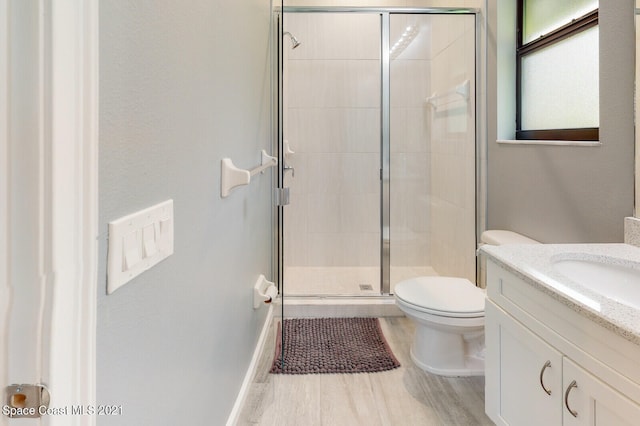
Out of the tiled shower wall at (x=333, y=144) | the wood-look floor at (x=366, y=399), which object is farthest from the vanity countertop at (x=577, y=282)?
the tiled shower wall at (x=333, y=144)

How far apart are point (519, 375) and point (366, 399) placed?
2.69 ft

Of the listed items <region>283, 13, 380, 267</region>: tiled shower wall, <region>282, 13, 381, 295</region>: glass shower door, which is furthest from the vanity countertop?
<region>283, 13, 380, 267</region>: tiled shower wall

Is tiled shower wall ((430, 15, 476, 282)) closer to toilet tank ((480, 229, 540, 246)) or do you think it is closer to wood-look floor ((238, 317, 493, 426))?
toilet tank ((480, 229, 540, 246))

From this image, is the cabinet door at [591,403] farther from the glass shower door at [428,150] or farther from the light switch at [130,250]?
the glass shower door at [428,150]

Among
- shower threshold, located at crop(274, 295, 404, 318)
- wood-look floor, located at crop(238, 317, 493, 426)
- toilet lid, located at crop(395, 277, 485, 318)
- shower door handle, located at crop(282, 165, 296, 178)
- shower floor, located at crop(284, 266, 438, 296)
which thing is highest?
shower door handle, located at crop(282, 165, 296, 178)

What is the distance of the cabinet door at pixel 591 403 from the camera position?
2.79 feet

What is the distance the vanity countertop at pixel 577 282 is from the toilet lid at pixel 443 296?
23.9 inches

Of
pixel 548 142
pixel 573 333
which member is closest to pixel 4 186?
pixel 573 333

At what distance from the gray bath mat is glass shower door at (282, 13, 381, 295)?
0.56 meters

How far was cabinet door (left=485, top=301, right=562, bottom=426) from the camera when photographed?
1.11 m

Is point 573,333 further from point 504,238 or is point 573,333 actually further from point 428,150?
point 428,150

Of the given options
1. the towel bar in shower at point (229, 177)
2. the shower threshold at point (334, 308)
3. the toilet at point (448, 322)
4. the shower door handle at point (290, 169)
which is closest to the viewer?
the towel bar in shower at point (229, 177)

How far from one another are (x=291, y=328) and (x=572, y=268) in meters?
1.78

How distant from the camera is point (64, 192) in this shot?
45 centimetres
